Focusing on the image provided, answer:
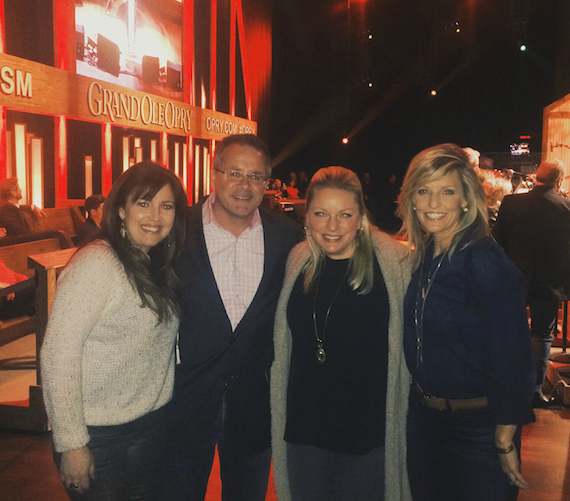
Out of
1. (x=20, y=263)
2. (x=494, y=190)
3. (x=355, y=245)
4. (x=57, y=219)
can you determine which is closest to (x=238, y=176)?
(x=355, y=245)

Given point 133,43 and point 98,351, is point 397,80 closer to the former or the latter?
point 133,43

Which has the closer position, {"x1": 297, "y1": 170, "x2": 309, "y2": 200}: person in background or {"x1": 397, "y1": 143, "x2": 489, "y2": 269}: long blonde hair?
{"x1": 397, "y1": 143, "x2": 489, "y2": 269}: long blonde hair

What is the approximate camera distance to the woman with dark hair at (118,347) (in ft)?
4.97

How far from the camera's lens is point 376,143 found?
21.0 m

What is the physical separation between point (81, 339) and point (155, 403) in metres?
0.36


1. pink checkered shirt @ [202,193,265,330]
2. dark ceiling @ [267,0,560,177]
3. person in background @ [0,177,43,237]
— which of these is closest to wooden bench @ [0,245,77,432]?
pink checkered shirt @ [202,193,265,330]

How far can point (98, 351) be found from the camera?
5.24 feet

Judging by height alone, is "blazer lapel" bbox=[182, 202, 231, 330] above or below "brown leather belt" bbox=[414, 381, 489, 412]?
above

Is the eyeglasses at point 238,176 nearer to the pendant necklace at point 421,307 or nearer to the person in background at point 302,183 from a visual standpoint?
the pendant necklace at point 421,307

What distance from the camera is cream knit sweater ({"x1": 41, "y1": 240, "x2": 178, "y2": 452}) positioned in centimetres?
151

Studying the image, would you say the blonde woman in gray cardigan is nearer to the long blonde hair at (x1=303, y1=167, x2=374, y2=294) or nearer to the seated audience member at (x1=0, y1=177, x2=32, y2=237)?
the long blonde hair at (x1=303, y1=167, x2=374, y2=294)

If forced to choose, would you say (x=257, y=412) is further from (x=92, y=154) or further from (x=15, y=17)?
(x=92, y=154)

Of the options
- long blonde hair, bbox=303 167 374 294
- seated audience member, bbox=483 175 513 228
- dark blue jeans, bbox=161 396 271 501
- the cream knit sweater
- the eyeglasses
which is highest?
seated audience member, bbox=483 175 513 228

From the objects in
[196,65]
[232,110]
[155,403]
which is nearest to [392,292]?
[155,403]
